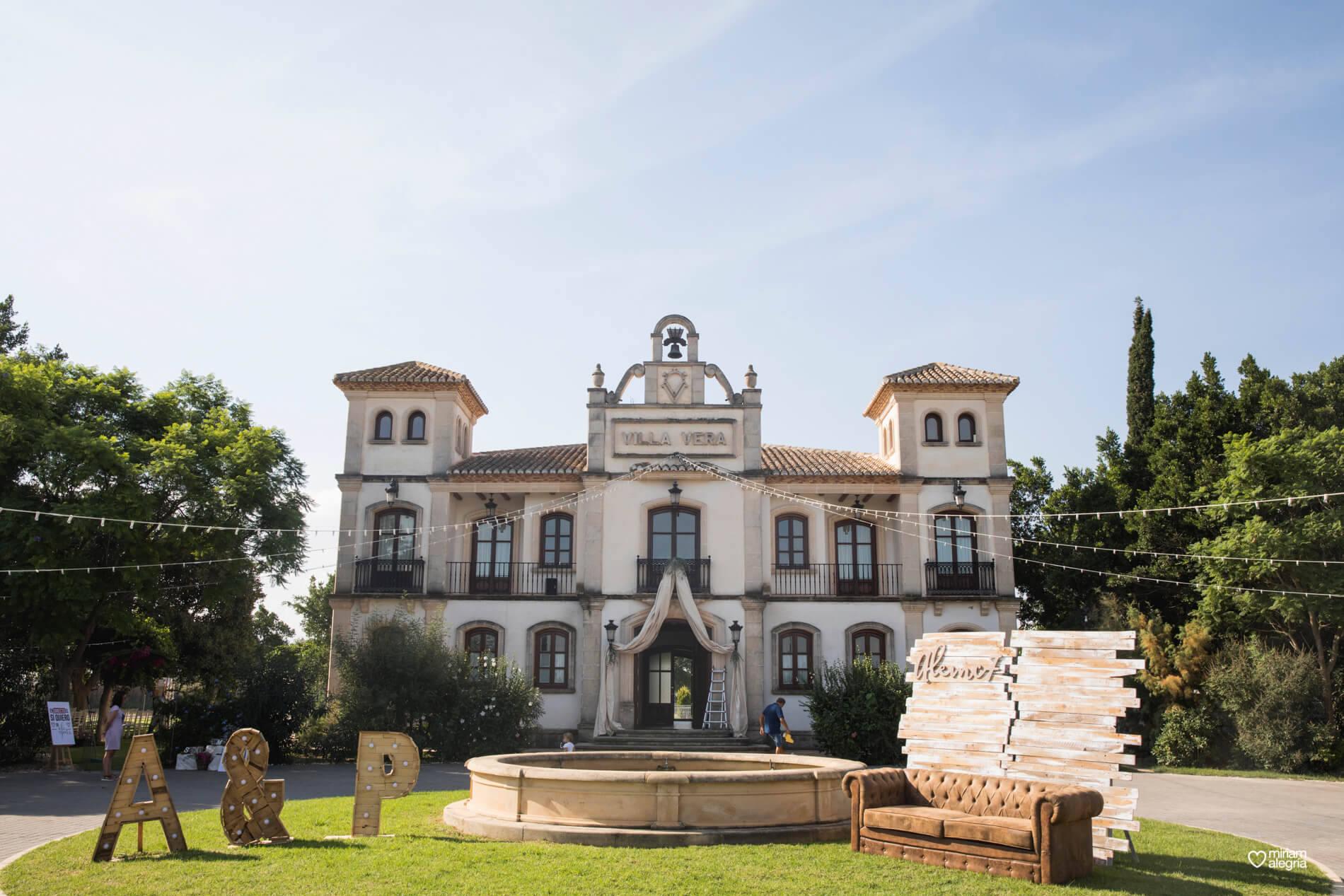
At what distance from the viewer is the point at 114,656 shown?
2253 cm

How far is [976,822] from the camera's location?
855 cm

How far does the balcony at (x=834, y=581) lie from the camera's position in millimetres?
24656

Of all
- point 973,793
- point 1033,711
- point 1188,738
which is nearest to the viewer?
point 973,793

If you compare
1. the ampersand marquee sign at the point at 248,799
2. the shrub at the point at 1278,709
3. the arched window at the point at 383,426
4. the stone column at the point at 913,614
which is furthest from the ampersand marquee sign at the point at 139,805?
the shrub at the point at 1278,709

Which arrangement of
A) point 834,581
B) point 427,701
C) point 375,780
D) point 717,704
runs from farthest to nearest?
1. point 834,581
2. point 717,704
3. point 427,701
4. point 375,780

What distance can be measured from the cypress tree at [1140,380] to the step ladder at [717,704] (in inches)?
549

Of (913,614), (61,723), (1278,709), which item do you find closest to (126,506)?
(61,723)

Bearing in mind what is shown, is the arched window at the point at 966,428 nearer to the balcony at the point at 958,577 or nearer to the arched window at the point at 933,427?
the arched window at the point at 933,427

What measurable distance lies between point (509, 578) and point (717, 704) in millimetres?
6178

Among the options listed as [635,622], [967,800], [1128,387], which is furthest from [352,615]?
[1128,387]

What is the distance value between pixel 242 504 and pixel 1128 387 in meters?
24.3

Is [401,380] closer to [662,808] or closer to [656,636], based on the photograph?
[656,636]

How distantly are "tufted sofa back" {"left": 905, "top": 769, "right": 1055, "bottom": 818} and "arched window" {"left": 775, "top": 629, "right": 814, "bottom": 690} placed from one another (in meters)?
13.7

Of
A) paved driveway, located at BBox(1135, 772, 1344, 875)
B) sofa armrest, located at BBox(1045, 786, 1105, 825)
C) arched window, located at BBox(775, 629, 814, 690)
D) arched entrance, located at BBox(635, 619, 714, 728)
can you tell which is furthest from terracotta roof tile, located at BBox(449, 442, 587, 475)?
sofa armrest, located at BBox(1045, 786, 1105, 825)
